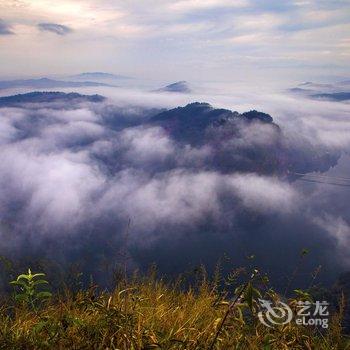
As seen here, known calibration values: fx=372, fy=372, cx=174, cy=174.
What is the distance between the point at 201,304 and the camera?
6.28 meters

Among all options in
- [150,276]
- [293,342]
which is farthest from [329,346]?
[150,276]

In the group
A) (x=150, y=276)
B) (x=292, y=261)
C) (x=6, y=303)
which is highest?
(x=6, y=303)

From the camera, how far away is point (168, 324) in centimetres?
559

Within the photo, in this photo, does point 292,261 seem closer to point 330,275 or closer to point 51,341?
point 330,275

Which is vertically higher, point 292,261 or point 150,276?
point 150,276

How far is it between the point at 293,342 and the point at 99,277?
18456 centimetres

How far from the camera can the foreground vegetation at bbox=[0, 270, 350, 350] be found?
4.93 meters

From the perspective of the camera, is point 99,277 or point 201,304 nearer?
point 201,304

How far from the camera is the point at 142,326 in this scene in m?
5.27

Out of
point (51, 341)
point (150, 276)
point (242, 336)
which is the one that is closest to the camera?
point (51, 341)

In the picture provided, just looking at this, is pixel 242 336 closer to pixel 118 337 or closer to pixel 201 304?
pixel 201 304

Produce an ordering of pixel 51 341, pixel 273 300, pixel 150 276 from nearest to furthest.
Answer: pixel 51 341 → pixel 273 300 → pixel 150 276

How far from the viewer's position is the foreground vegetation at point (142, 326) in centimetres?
493

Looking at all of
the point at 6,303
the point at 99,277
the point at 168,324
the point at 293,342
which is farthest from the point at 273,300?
the point at 99,277
